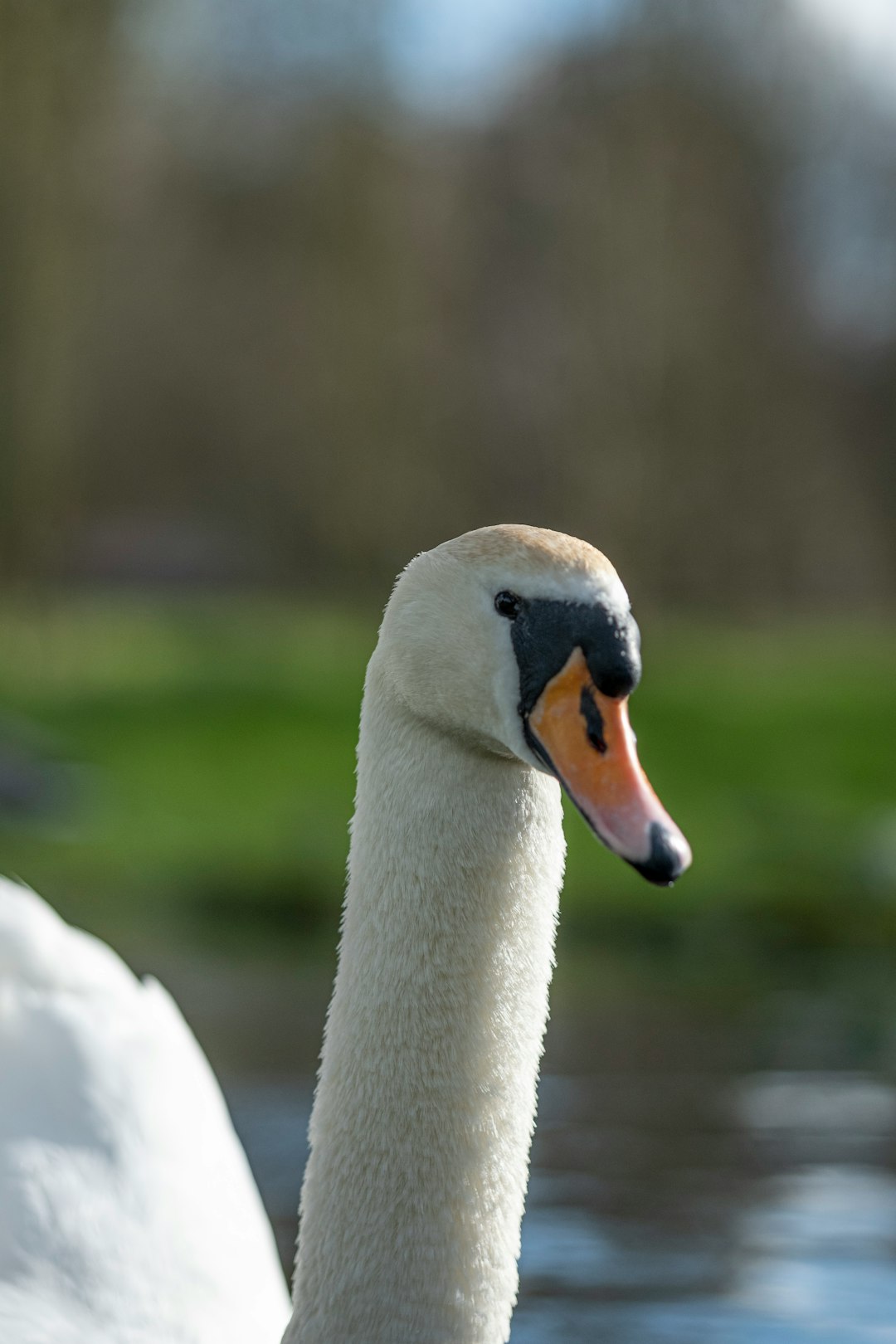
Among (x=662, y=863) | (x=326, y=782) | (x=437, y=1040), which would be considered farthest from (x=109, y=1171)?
(x=326, y=782)

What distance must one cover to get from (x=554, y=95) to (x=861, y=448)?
5.94 m

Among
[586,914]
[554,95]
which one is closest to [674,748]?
[586,914]

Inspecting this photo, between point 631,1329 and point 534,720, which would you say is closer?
point 534,720

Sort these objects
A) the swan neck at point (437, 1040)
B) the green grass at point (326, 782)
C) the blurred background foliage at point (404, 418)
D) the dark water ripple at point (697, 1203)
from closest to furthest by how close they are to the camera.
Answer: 1. the swan neck at point (437, 1040)
2. the dark water ripple at point (697, 1203)
3. the green grass at point (326, 782)
4. the blurred background foliage at point (404, 418)

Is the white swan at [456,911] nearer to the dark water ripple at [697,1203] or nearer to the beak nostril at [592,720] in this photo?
the beak nostril at [592,720]

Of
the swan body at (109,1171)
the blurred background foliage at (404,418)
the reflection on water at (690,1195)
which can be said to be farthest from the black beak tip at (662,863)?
the blurred background foliage at (404,418)

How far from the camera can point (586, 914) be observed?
29.8 ft

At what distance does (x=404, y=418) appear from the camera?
61.4 ft

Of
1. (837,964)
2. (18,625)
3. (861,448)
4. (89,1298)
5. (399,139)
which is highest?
(861,448)

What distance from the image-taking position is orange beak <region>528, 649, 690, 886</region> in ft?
6.70

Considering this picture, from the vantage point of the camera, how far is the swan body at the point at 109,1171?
2.96m

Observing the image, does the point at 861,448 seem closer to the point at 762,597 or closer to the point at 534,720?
the point at 762,597

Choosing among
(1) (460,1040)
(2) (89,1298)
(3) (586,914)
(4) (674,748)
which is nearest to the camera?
(1) (460,1040)

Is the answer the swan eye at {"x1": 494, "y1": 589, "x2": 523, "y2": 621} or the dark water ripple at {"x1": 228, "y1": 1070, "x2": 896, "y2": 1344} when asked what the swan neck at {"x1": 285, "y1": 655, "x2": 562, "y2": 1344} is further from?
the dark water ripple at {"x1": 228, "y1": 1070, "x2": 896, "y2": 1344}
